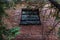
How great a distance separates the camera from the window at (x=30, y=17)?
21.7 ft

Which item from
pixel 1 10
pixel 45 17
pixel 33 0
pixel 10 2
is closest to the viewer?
pixel 1 10

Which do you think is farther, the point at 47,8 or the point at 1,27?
the point at 47,8

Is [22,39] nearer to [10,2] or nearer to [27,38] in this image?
[27,38]

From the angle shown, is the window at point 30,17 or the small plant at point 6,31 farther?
the window at point 30,17

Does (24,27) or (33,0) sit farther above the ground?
(33,0)

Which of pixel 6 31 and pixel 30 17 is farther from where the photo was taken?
pixel 30 17

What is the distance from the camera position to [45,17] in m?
6.24

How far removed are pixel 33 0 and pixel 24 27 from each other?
3.42 feet

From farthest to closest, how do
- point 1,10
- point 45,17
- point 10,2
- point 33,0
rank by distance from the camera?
point 45,17
point 33,0
point 10,2
point 1,10

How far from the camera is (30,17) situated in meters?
6.71

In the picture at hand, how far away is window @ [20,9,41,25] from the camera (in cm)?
662

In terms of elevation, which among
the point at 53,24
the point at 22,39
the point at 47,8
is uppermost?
the point at 47,8

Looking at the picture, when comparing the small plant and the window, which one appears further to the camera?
the window

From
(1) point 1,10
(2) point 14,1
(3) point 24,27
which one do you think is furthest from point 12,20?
(1) point 1,10
